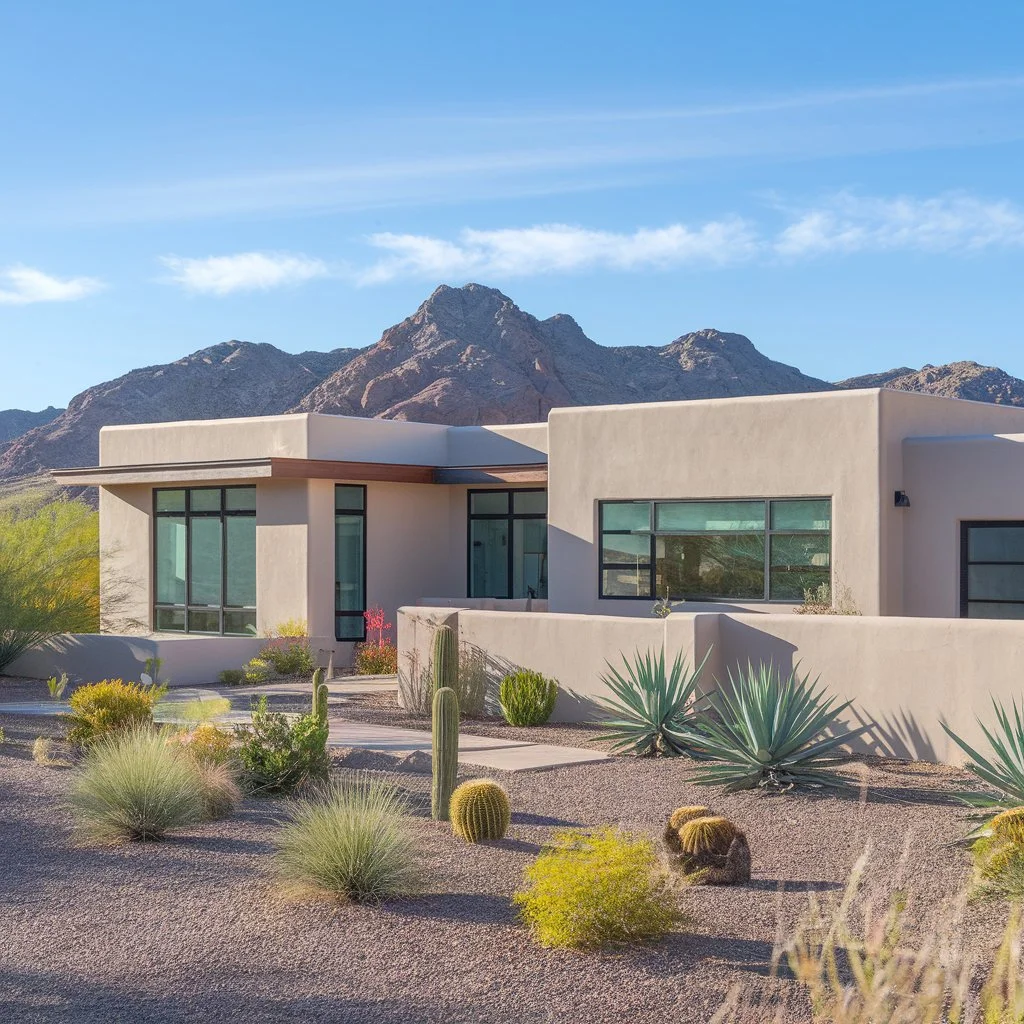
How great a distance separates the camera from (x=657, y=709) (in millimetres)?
12219

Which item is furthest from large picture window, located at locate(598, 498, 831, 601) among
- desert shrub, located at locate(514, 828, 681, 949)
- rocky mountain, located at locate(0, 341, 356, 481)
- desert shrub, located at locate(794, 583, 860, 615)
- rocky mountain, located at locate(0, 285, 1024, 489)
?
rocky mountain, located at locate(0, 341, 356, 481)

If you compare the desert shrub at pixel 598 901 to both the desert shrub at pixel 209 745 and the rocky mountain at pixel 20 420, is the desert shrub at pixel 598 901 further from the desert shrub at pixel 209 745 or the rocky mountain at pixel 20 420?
the rocky mountain at pixel 20 420

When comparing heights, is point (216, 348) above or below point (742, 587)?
above

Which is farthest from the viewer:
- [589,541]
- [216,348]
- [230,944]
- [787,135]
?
[216,348]

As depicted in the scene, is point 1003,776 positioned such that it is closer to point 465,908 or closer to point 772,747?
point 772,747

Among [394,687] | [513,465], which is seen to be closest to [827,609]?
[394,687]

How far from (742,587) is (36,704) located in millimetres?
9068

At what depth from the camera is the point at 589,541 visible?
64.3ft

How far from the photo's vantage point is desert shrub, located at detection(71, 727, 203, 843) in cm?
884

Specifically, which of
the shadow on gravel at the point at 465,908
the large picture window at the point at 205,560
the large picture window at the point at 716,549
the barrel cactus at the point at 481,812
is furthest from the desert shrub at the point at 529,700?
the large picture window at the point at 205,560

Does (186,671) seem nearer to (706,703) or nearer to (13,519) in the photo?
(13,519)

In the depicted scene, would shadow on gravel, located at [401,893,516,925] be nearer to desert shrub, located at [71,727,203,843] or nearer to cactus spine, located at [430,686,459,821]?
cactus spine, located at [430,686,459,821]

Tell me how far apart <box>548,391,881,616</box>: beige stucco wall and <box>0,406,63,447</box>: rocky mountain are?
7973 centimetres

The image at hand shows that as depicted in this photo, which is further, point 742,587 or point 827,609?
point 742,587
